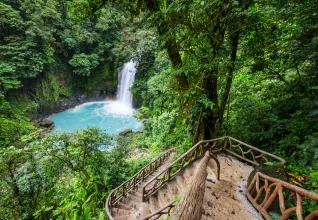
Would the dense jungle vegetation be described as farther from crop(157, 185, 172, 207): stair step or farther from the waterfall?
the waterfall

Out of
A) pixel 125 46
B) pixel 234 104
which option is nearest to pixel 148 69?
pixel 125 46

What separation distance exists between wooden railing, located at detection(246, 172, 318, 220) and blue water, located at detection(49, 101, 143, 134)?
14441 millimetres

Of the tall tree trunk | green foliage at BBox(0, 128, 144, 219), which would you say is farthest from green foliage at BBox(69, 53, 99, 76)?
the tall tree trunk

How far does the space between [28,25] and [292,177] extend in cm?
2070

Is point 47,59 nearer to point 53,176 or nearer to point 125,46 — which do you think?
point 125,46

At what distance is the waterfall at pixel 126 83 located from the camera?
71.1 feet

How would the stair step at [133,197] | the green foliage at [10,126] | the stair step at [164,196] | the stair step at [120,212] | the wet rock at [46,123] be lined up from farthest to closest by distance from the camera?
the wet rock at [46,123] → the green foliage at [10,126] → the stair step at [133,197] → the stair step at [120,212] → the stair step at [164,196]

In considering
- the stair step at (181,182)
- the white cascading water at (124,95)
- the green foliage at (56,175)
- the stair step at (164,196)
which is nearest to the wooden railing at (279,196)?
the stair step at (181,182)

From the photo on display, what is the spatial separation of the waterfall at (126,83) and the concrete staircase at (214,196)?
1673cm

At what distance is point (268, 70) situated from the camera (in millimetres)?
5668

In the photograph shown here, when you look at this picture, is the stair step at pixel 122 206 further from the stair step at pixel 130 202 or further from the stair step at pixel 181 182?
the stair step at pixel 181 182

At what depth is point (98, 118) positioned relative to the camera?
19.2 metres

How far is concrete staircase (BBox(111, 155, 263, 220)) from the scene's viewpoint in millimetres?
3209

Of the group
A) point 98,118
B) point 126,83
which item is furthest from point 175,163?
point 126,83
